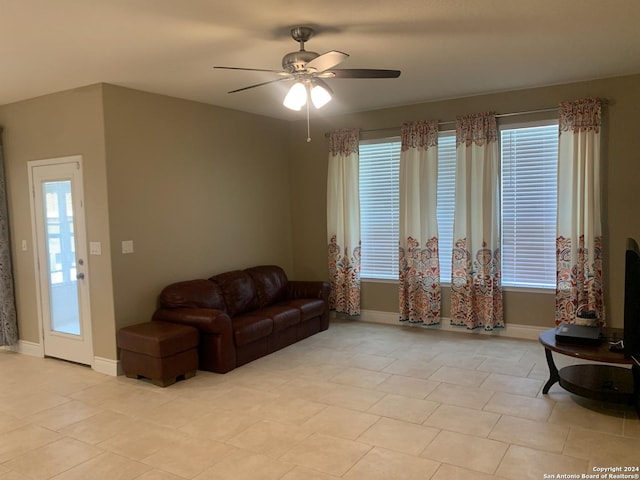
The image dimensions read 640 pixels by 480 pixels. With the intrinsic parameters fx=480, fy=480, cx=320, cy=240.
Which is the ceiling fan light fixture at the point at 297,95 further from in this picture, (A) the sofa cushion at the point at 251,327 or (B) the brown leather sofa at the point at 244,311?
(A) the sofa cushion at the point at 251,327

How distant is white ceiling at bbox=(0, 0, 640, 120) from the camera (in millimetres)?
2932

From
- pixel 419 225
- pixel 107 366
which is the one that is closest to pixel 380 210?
pixel 419 225

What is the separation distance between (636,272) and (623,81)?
2.70 meters

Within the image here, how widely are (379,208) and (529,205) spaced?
1.82 m

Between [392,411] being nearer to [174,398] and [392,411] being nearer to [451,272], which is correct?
[174,398]

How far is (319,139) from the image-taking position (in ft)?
21.8

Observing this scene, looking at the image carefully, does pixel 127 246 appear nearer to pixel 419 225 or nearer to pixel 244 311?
pixel 244 311

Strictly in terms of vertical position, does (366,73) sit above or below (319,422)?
above

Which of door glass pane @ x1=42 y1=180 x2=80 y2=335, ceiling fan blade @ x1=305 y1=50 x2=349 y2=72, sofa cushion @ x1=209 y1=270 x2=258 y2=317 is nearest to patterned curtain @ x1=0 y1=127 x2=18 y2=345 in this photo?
door glass pane @ x1=42 y1=180 x2=80 y2=335

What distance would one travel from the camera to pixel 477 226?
217 inches

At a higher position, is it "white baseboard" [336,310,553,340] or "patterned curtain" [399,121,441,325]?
"patterned curtain" [399,121,441,325]

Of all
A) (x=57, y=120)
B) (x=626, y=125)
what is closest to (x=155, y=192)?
(x=57, y=120)

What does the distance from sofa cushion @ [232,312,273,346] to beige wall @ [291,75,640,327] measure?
6.07 feet

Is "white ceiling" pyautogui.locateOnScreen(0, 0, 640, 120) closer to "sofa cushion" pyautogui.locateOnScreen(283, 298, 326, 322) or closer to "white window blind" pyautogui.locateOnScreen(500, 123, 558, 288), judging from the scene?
"white window blind" pyautogui.locateOnScreen(500, 123, 558, 288)
